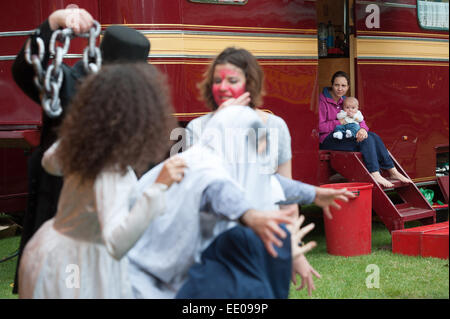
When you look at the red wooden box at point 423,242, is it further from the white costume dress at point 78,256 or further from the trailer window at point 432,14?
the white costume dress at point 78,256

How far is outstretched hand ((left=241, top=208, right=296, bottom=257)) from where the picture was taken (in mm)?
2236

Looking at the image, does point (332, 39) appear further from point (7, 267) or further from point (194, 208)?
point (194, 208)

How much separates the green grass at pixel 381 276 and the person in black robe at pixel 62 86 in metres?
1.81

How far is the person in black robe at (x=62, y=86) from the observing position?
3.15m

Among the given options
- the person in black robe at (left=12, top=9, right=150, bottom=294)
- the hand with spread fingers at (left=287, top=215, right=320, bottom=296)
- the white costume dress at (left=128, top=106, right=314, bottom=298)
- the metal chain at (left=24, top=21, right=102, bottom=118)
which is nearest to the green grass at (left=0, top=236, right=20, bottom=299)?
the person in black robe at (left=12, top=9, right=150, bottom=294)

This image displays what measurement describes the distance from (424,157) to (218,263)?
504cm

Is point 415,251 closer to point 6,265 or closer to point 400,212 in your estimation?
point 400,212

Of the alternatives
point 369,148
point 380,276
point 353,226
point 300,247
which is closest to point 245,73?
point 300,247

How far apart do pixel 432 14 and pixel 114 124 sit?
5.62 meters

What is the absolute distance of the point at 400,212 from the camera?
19.5ft

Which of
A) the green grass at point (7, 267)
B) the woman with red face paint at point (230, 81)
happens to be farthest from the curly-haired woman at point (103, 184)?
the green grass at point (7, 267)

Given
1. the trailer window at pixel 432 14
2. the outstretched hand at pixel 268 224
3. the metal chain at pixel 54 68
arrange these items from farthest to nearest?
the trailer window at pixel 432 14
the metal chain at pixel 54 68
the outstretched hand at pixel 268 224
